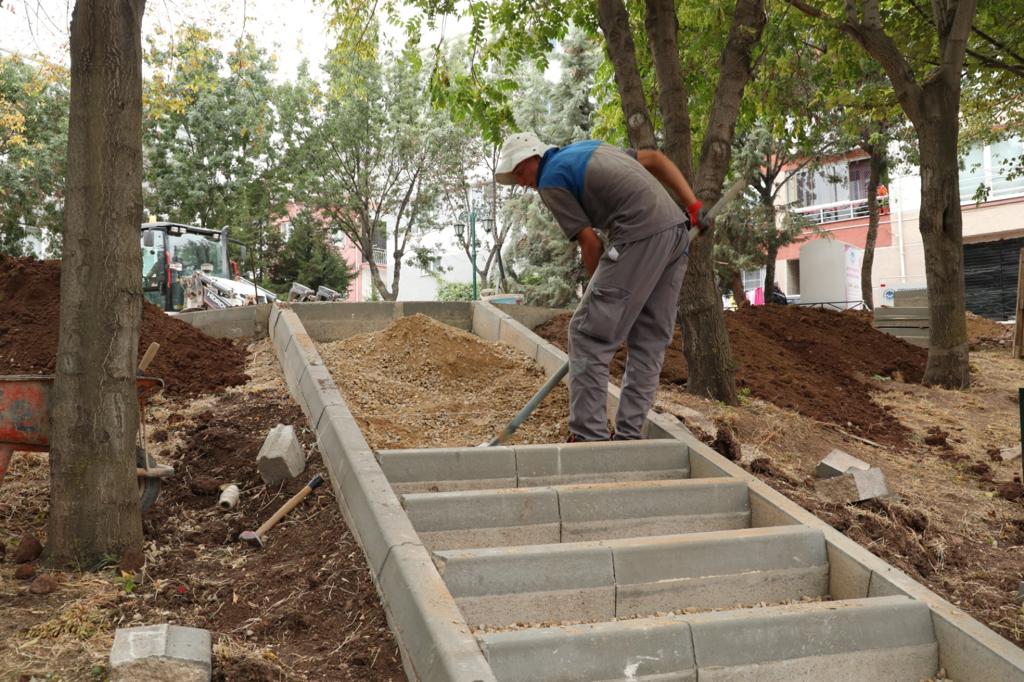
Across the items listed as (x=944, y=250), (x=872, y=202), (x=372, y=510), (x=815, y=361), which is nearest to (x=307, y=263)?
(x=872, y=202)

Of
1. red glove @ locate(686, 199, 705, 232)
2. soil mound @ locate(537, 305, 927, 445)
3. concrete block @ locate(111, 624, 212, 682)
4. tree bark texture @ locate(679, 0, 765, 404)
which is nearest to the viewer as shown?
concrete block @ locate(111, 624, 212, 682)

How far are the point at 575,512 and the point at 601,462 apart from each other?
0.70 metres

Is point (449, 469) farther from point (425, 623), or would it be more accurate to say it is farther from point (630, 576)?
point (425, 623)

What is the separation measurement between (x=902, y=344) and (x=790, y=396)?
4124 millimetres

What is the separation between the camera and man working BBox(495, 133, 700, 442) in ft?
16.5

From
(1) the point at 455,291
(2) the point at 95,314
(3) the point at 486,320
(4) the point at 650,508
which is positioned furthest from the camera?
(1) the point at 455,291

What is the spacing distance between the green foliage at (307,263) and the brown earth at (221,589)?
2823cm

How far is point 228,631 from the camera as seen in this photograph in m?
3.48

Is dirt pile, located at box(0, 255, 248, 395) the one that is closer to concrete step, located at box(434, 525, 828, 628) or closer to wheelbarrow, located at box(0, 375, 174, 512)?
wheelbarrow, located at box(0, 375, 174, 512)

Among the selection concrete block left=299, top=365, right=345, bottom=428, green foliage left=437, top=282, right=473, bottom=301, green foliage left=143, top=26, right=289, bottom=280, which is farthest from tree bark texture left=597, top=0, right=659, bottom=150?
green foliage left=437, top=282, right=473, bottom=301

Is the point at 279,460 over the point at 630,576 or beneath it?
over

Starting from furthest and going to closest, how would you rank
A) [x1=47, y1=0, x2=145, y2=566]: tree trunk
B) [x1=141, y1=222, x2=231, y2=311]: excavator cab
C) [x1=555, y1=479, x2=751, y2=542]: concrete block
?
[x1=141, y1=222, x2=231, y2=311]: excavator cab, [x1=555, y1=479, x2=751, y2=542]: concrete block, [x1=47, y1=0, x2=145, y2=566]: tree trunk

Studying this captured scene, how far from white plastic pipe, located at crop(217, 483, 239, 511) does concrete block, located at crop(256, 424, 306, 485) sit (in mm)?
189

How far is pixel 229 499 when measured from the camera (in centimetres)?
482
